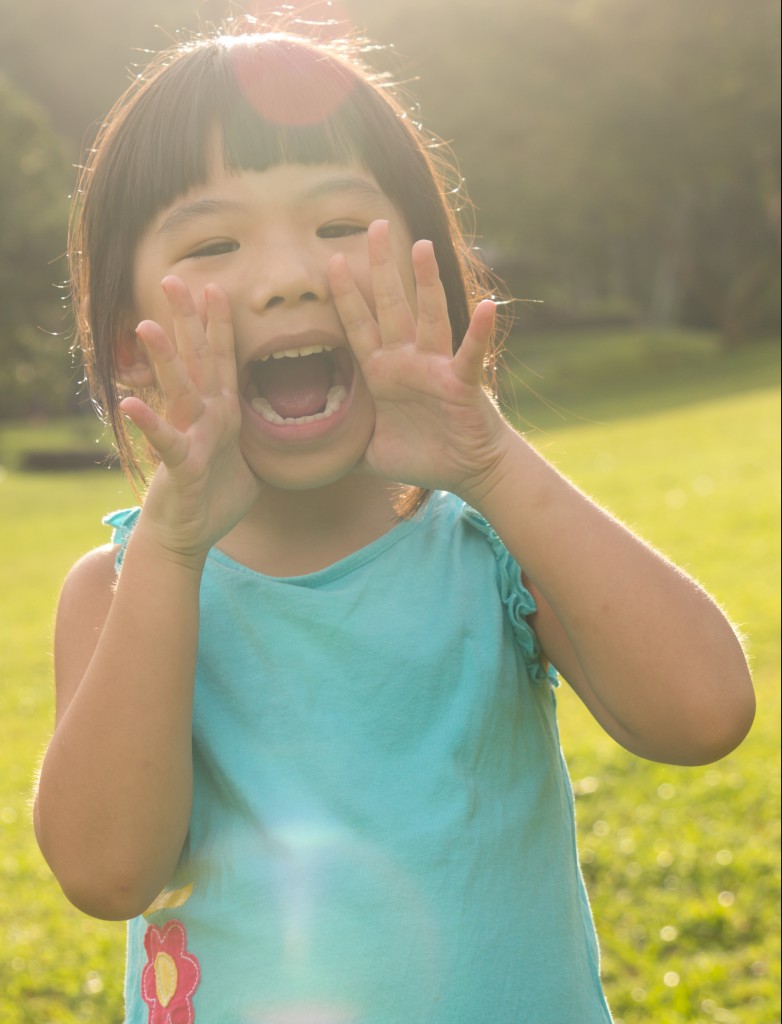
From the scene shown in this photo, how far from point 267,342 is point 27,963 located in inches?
Answer: 107

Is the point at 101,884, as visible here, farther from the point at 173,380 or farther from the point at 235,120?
the point at 235,120

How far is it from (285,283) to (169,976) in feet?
3.28

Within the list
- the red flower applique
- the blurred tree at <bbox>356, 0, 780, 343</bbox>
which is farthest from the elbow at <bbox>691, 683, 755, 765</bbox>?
the blurred tree at <bbox>356, 0, 780, 343</bbox>

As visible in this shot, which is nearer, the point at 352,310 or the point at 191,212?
the point at 352,310

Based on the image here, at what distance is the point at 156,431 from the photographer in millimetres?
1542

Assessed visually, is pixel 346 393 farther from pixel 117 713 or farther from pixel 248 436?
pixel 117 713

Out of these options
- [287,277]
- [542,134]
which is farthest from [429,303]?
[542,134]

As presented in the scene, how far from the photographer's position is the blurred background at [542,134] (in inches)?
898

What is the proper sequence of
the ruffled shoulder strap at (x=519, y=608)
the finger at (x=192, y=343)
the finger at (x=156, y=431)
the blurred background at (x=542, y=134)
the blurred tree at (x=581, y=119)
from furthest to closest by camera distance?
the blurred tree at (x=581, y=119) → the blurred background at (x=542, y=134) → the ruffled shoulder strap at (x=519, y=608) → the finger at (x=192, y=343) → the finger at (x=156, y=431)

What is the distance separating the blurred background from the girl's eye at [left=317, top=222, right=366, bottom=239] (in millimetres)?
16708

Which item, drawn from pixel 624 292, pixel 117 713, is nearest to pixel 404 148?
pixel 117 713

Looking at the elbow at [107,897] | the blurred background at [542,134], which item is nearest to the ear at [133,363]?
A: the elbow at [107,897]

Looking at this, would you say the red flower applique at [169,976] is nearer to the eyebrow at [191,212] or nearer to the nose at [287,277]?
the nose at [287,277]

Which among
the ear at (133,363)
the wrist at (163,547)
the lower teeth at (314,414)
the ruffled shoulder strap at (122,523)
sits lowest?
the ruffled shoulder strap at (122,523)
